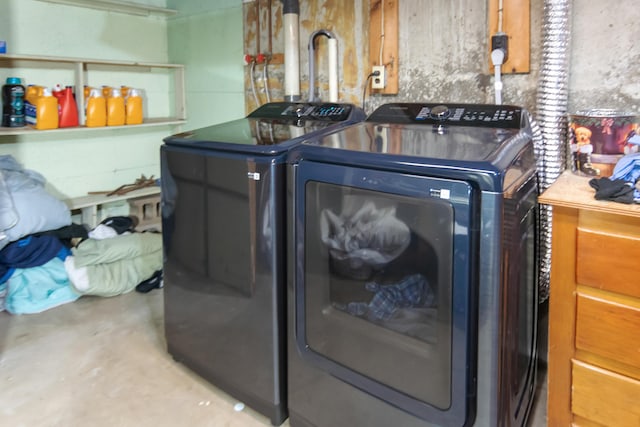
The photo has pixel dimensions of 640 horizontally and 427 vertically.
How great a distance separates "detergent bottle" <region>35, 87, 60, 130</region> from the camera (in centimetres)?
317

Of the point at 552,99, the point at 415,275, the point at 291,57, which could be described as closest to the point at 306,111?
the point at 291,57

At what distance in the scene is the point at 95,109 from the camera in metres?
3.42

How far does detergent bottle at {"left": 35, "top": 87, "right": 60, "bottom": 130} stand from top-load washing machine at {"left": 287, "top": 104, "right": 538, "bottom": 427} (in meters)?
2.17

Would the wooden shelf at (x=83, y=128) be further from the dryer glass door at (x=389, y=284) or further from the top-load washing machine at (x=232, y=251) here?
the dryer glass door at (x=389, y=284)

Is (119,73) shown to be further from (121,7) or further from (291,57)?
(291,57)

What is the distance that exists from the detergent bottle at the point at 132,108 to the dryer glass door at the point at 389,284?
236 cm

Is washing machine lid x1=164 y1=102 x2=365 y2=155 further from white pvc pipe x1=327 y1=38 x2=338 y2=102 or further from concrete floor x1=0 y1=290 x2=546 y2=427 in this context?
concrete floor x1=0 y1=290 x2=546 y2=427

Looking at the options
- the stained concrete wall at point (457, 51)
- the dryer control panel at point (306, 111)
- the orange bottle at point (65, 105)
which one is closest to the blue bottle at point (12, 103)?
the orange bottle at point (65, 105)

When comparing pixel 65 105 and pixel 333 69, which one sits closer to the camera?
pixel 333 69

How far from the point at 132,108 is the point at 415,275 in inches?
112

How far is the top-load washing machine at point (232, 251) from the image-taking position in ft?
6.04

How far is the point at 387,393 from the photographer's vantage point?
1.59m

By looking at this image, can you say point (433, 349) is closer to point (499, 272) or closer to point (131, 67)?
point (499, 272)

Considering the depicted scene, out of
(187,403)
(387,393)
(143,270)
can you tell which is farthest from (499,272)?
(143,270)
